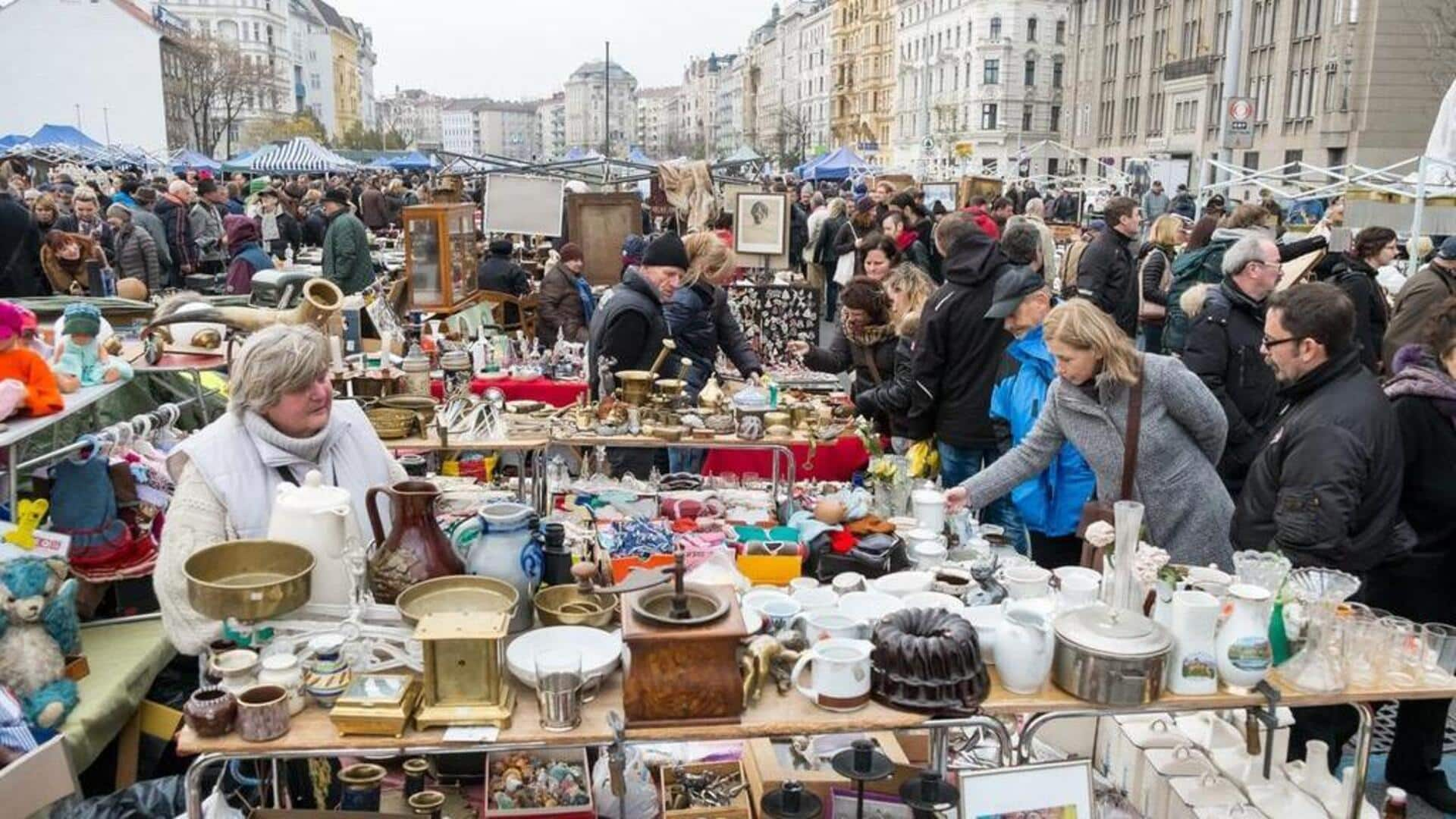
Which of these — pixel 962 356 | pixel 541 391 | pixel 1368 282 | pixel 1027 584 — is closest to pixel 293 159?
pixel 541 391

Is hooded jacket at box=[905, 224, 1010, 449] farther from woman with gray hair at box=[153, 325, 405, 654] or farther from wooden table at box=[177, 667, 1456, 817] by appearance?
woman with gray hair at box=[153, 325, 405, 654]

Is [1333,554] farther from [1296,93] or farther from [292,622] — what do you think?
[1296,93]

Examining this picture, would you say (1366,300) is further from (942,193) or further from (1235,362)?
(942,193)

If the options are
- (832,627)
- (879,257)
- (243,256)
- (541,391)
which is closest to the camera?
(832,627)

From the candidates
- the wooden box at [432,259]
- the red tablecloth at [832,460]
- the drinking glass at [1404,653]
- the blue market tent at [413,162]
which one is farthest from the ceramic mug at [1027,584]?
the blue market tent at [413,162]

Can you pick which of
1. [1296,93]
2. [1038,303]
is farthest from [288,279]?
[1296,93]

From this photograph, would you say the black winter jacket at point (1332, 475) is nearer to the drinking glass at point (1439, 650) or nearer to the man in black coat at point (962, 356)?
the drinking glass at point (1439, 650)

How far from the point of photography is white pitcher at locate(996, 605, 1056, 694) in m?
2.30

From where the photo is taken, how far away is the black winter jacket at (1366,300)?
601 centimetres

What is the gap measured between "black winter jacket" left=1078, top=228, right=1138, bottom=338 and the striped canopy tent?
77.1 ft

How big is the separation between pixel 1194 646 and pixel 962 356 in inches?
101

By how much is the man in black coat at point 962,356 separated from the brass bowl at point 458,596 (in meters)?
2.69

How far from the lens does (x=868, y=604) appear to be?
2.64m

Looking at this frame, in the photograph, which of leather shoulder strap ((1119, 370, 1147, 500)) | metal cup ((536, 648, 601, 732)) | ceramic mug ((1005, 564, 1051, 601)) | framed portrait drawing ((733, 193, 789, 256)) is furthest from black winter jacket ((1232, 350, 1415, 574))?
framed portrait drawing ((733, 193, 789, 256))
